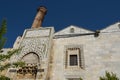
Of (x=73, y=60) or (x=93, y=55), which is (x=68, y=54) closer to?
(x=73, y=60)

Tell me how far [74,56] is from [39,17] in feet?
32.4

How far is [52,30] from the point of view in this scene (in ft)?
47.7

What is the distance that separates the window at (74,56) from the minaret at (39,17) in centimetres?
797

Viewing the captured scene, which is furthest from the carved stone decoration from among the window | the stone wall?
the window

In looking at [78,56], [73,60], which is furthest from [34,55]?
[78,56]

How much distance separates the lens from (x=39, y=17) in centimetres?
2122

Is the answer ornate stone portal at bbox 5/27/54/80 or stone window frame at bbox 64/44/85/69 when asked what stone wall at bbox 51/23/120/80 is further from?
ornate stone portal at bbox 5/27/54/80

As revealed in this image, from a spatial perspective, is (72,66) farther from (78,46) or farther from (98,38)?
(98,38)

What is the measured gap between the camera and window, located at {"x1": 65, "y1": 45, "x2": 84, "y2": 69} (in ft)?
41.1

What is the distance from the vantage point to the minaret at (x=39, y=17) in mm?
20406

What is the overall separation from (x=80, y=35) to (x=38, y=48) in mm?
3779

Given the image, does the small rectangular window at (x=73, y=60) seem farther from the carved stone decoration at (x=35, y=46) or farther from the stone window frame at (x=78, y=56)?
the carved stone decoration at (x=35, y=46)

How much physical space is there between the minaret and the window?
7.97 m

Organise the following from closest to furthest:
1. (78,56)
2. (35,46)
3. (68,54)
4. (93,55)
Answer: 1. (93,55)
2. (78,56)
3. (68,54)
4. (35,46)
